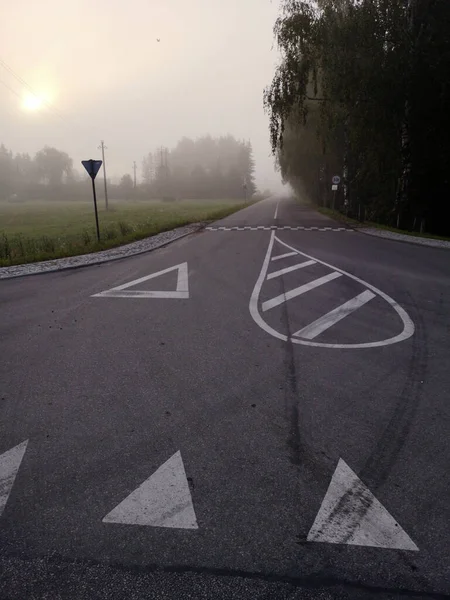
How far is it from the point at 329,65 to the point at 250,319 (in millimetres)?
17790

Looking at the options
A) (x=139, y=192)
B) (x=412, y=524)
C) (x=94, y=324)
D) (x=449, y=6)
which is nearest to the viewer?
(x=412, y=524)

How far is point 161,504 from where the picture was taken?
2.63m

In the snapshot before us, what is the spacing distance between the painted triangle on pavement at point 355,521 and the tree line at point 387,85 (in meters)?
18.7

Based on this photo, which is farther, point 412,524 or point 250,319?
point 250,319

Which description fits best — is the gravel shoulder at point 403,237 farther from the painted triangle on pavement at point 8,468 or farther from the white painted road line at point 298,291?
the painted triangle on pavement at point 8,468

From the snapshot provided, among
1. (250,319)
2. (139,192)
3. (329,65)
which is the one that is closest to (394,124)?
(329,65)

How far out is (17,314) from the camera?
6.65 meters

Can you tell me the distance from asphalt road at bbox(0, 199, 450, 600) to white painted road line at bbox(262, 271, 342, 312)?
1.20 ft

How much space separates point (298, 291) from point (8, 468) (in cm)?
615

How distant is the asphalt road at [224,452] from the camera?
7.13 ft

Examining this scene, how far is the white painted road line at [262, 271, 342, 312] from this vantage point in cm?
718

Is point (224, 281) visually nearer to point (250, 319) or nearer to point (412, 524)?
point (250, 319)

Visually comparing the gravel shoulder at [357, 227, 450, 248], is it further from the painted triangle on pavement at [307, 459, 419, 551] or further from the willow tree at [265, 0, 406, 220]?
the painted triangle on pavement at [307, 459, 419, 551]

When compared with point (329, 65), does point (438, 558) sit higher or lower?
lower
